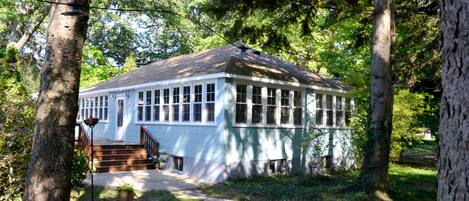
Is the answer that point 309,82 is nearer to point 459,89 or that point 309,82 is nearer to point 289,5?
point 289,5

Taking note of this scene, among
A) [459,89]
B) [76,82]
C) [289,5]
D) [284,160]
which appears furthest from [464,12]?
[284,160]

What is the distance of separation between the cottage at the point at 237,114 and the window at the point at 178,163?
36 mm

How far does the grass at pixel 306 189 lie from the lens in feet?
33.1

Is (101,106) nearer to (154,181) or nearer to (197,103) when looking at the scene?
(197,103)

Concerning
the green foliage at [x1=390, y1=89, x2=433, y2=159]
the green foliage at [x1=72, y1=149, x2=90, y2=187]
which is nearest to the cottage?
the green foliage at [x1=390, y1=89, x2=433, y2=159]

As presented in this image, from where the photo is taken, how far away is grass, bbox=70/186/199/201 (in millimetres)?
9706

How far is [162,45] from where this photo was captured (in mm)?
41469

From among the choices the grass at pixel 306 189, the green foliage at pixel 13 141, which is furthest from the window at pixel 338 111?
the green foliage at pixel 13 141

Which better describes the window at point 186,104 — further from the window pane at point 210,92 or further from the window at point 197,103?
the window pane at point 210,92

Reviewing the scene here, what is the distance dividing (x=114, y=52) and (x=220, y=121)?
3377cm

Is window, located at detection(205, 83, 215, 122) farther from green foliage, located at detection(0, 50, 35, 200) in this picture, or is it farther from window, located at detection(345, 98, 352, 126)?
window, located at detection(345, 98, 352, 126)

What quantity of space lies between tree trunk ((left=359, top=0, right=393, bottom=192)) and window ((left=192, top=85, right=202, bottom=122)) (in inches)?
228

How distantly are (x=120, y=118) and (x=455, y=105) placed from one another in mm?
18044

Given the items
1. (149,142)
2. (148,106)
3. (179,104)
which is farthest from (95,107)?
(179,104)
